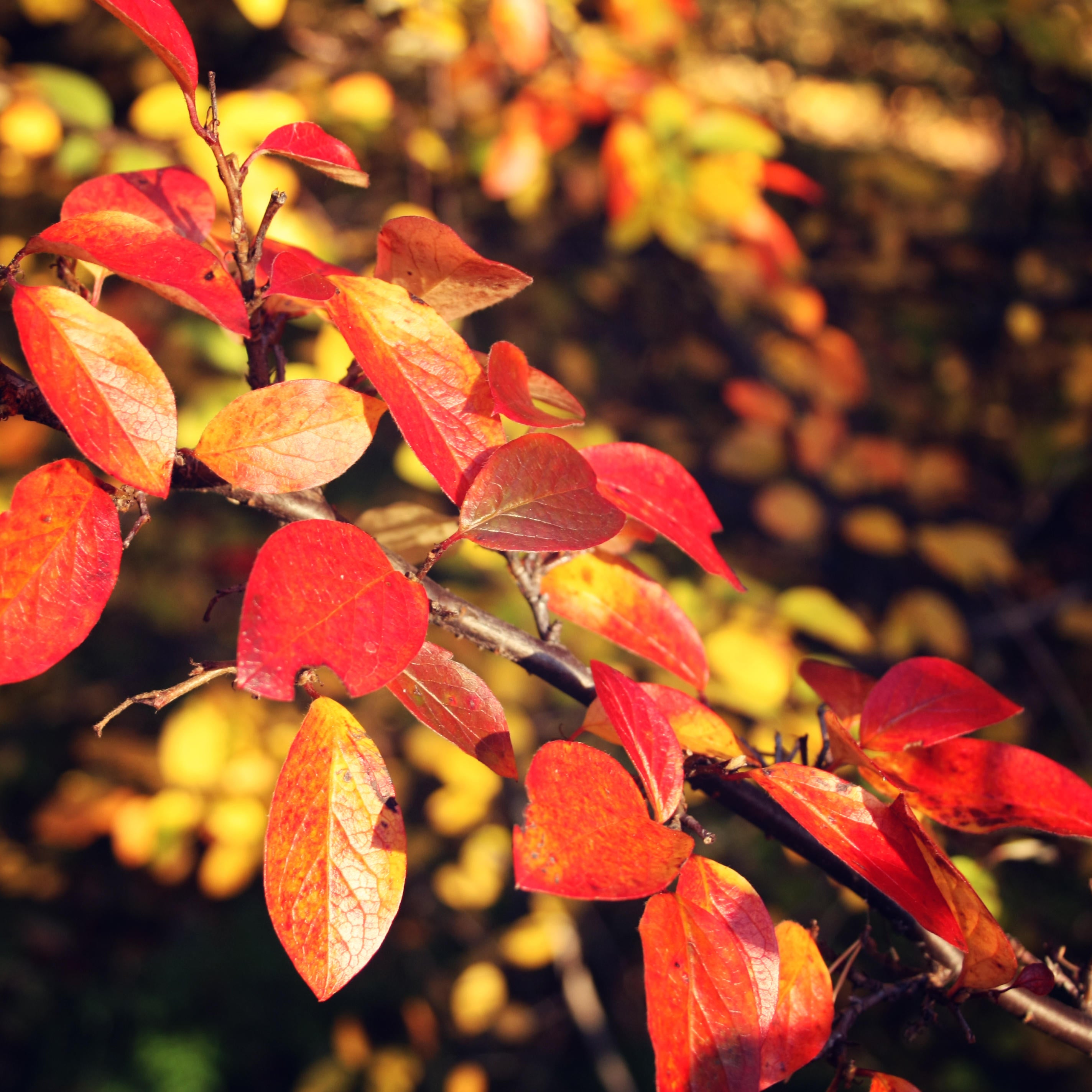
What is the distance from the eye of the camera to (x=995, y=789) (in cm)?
44

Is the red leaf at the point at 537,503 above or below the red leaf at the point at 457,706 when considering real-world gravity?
above

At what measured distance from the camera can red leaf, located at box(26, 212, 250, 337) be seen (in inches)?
13.4

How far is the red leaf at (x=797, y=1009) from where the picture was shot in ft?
1.24

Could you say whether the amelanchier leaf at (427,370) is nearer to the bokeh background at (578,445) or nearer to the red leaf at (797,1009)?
the red leaf at (797,1009)

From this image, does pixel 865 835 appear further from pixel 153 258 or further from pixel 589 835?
pixel 153 258

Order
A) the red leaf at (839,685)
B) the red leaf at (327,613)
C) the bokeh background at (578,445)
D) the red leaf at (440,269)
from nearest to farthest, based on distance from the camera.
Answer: the red leaf at (327,613), the red leaf at (440,269), the red leaf at (839,685), the bokeh background at (578,445)

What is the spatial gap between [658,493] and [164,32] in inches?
12.8

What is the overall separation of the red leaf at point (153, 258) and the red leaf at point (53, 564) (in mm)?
88

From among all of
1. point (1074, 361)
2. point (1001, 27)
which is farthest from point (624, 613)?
point (1001, 27)

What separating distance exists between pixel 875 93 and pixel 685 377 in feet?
4.26

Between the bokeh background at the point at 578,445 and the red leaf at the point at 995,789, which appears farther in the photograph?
the bokeh background at the point at 578,445

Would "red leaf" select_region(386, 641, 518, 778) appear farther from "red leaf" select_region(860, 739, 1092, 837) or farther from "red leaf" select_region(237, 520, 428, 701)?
"red leaf" select_region(860, 739, 1092, 837)

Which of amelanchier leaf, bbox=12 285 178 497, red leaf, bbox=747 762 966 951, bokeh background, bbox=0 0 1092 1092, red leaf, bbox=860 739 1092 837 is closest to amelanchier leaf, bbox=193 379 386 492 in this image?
amelanchier leaf, bbox=12 285 178 497

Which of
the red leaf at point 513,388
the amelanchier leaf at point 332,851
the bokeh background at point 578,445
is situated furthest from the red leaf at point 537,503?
the bokeh background at point 578,445
